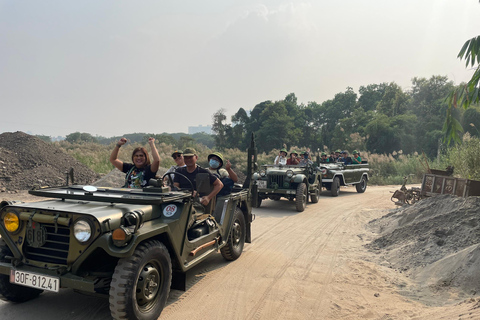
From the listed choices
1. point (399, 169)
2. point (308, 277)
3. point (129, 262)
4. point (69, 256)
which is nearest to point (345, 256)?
point (308, 277)

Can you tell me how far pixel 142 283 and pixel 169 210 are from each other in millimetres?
883

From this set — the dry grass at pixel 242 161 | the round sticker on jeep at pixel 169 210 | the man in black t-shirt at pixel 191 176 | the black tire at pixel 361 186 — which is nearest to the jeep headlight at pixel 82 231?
the round sticker on jeep at pixel 169 210

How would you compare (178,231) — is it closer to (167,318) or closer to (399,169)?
(167,318)

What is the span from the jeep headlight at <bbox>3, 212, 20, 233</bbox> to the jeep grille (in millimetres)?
206

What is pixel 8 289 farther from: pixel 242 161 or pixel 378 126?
pixel 378 126

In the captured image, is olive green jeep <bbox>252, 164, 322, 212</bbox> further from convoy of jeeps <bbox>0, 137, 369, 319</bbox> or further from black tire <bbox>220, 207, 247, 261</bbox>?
convoy of jeeps <bbox>0, 137, 369, 319</bbox>

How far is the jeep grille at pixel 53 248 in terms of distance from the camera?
3.48 m

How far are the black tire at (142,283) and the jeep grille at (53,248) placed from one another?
58 cm

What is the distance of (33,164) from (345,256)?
1363cm

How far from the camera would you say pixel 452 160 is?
12.4 meters

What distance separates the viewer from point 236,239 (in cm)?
616

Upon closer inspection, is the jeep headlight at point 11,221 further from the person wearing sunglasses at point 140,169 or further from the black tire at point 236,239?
the black tire at point 236,239

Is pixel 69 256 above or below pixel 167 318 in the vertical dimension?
above

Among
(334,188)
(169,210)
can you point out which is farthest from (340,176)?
(169,210)
